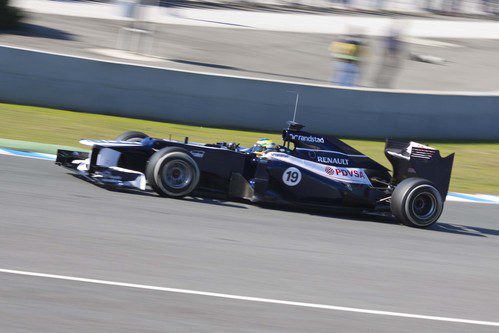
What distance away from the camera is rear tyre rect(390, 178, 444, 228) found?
382 inches

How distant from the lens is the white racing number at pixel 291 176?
9633 mm

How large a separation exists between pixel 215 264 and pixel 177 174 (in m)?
2.56

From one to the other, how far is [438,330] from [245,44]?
20.5 metres

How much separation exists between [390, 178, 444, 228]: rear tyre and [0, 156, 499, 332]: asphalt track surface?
0.16 meters

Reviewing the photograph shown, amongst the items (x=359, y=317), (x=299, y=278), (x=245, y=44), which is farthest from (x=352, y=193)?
(x=245, y=44)

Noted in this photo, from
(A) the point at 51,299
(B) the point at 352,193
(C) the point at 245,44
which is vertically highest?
(C) the point at 245,44

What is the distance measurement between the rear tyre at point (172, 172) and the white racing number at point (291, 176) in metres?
1.03

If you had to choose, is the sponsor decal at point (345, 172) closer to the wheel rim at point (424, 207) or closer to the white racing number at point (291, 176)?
the white racing number at point (291, 176)

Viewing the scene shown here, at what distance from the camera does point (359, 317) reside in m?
6.04

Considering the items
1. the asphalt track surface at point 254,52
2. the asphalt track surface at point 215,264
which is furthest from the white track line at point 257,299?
the asphalt track surface at point 254,52

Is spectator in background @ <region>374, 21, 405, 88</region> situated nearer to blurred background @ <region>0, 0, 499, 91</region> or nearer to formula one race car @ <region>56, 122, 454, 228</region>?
blurred background @ <region>0, 0, 499, 91</region>

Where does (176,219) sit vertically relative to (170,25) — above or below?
below

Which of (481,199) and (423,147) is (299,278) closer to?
(423,147)

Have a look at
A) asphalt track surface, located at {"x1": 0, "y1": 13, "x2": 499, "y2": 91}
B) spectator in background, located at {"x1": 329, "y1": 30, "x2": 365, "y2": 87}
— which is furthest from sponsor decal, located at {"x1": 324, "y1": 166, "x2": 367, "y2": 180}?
asphalt track surface, located at {"x1": 0, "y1": 13, "x2": 499, "y2": 91}
